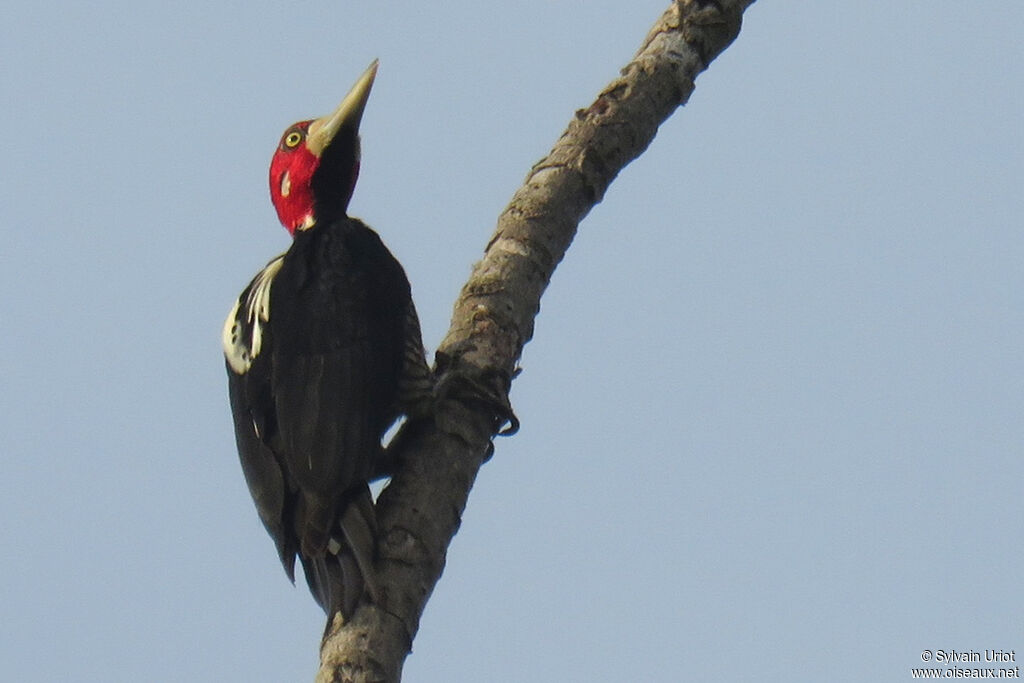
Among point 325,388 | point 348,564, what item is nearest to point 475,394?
point 325,388

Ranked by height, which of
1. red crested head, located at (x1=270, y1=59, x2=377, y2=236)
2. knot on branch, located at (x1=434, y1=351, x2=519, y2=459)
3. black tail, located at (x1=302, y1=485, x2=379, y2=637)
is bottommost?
black tail, located at (x1=302, y1=485, x2=379, y2=637)

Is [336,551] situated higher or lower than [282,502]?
lower

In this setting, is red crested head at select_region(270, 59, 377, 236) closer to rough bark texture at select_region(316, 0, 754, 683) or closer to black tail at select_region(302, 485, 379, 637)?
rough bark texture at select_region(316, 0, 754, 683)

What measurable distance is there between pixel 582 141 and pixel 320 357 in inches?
44.4

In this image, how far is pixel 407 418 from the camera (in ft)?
13.0

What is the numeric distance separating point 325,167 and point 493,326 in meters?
1.87

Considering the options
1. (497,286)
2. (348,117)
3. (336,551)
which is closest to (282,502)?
(336,551)

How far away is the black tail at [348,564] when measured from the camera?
10.1 ft

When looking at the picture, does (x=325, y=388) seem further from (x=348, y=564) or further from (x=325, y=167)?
(x=325, y=167)

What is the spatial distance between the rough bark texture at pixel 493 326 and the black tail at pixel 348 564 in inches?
1.4

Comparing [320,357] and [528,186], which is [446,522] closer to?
[320,357]

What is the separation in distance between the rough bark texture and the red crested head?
4.70 feet

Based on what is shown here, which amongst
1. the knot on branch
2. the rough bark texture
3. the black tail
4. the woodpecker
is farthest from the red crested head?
the black tail

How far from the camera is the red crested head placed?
557 centimetres
